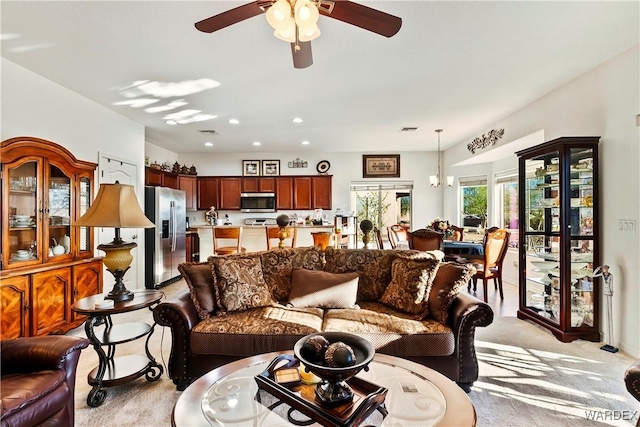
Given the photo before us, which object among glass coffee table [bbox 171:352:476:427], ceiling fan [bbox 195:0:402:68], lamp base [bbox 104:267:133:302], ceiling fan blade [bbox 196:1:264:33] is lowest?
glass coffee table [bbox 171:352:476:427]

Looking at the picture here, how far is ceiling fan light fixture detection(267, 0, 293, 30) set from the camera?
5.02 ft

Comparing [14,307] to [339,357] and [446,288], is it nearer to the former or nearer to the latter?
[339,357]

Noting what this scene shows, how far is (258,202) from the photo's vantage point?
7535mm

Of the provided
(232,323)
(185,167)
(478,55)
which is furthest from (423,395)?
(185,167)

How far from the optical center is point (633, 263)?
286 cm

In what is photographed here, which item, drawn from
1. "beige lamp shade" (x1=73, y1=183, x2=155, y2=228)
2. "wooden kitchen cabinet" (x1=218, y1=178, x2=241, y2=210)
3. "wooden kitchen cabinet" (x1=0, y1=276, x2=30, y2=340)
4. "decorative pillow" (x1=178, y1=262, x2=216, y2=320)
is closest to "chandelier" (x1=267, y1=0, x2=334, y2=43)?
"beige lamp shade" (x1=73, y1=183, x2=155, y2=228)

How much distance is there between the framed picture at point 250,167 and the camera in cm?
776

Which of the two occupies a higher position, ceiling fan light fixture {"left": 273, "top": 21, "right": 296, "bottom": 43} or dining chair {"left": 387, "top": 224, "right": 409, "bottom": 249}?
ceiling fan light fixture {"left": 273, "top": 21, "right": 296, "bottom": 43}

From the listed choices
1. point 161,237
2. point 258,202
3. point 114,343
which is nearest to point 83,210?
point 161,237

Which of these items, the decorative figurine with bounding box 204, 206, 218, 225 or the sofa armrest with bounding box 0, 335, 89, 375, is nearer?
the sofa armrest with bounding box 0, 335, 89, 375

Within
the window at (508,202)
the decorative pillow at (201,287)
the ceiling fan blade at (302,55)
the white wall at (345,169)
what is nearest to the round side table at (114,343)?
the decorative pillow at (201,287)

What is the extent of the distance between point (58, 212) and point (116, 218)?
66.4 inches

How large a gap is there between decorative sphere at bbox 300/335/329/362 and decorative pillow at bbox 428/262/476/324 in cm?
135

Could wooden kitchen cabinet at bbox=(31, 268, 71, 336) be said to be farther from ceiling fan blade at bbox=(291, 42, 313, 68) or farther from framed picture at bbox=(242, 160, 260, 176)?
framed picture at bbox=(242, 160, 260, 176)
